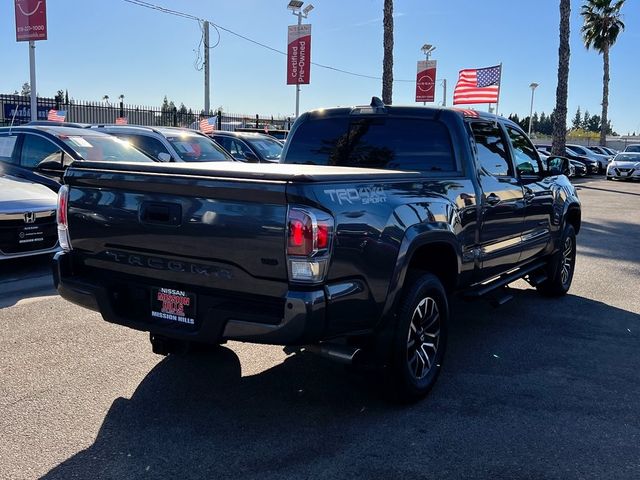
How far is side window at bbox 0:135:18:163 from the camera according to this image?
902 cm

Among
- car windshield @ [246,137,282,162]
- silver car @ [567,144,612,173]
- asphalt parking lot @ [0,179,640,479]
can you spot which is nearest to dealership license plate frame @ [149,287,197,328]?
asphalt parking lot @ [0,179,640,479]

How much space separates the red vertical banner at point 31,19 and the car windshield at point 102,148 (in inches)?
357

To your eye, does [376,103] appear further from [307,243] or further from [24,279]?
[24,279]

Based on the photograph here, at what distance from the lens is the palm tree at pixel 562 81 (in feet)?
68.8

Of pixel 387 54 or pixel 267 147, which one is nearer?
pixel 267 147

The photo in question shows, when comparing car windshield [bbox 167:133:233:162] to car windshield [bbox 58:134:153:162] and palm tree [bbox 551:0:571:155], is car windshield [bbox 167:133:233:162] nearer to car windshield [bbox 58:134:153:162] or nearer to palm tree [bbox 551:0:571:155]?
car windshield [bbox 58:134:153:162]

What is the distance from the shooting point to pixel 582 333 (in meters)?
5.76

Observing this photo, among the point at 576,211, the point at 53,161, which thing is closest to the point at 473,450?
the point at 576,211

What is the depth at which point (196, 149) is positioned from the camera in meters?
11.1

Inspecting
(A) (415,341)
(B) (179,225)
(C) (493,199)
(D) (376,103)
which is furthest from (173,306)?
(C) (493,199)

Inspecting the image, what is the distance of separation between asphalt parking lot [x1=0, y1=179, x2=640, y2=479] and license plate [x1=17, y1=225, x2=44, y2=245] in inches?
57.2

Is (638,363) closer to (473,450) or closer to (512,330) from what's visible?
(512,330)

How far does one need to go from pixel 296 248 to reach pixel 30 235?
17.0 feet

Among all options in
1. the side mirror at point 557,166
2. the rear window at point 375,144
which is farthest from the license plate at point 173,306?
the side mirror at point 557,166
